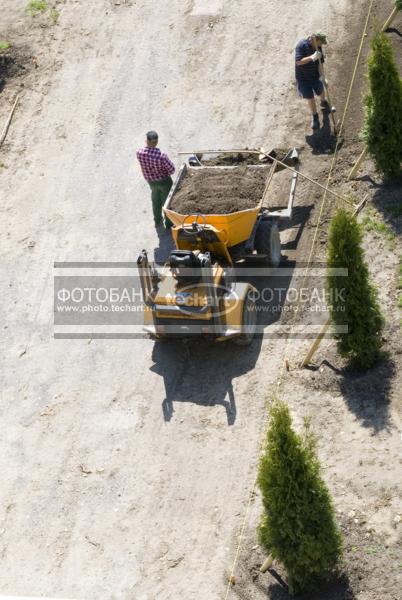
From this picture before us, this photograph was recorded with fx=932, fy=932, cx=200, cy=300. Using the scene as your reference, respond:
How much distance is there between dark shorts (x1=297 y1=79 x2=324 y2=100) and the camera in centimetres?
1791

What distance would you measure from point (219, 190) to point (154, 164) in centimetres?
146

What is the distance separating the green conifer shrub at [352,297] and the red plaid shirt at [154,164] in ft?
14.9

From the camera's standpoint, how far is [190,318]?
45.9 feet

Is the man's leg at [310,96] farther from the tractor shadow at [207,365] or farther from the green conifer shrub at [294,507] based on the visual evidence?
the green conifer shrub at [294,507]

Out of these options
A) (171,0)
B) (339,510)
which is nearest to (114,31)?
(171,0)

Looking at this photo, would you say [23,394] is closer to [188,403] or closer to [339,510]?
[188,403]

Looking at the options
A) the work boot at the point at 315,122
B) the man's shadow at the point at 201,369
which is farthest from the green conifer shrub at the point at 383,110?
the man's shadow at the point at 201,369

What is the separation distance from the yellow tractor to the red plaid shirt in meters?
1.24

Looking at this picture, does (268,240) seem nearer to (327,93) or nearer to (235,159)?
(235,159)

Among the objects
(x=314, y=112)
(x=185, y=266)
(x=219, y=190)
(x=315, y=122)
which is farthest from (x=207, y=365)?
(x=314, y=112)

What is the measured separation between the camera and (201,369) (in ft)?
47.5

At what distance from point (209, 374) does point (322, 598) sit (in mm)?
4343

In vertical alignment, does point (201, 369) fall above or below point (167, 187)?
below

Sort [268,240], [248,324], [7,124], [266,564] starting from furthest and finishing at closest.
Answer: [7,124]
[268,240]
[248,324]
[266,564]
